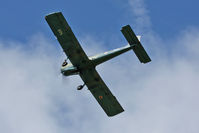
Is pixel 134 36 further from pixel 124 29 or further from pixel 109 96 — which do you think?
pixel 109 96

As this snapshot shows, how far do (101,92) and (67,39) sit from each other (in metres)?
5.56

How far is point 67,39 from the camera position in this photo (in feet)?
102

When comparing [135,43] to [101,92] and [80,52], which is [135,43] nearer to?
[80,52]

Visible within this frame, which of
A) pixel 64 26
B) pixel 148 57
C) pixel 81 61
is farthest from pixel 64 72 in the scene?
pixel 148 57

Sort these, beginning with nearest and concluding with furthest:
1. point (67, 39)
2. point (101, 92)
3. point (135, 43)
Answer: point (67, 39), point (135, 43), point (101, 92)

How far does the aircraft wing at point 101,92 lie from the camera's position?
33125 millimetres

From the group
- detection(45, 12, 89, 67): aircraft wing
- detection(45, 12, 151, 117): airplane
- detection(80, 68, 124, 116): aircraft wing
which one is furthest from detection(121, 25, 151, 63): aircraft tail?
→ detection(80, 68, 124, 116): aircraft wing

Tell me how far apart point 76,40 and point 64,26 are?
125 cm

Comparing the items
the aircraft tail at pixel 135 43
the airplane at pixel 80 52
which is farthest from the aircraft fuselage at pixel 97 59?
the aircraft tail at pixel 135 43

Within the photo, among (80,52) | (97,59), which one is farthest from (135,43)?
(80,52)

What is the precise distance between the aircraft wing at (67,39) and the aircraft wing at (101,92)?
1.28 m

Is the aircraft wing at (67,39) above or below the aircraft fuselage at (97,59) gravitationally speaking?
above

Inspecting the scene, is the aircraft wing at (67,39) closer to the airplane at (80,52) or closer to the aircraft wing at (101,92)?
the airplane at (80,52)

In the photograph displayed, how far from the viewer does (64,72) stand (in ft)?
107
